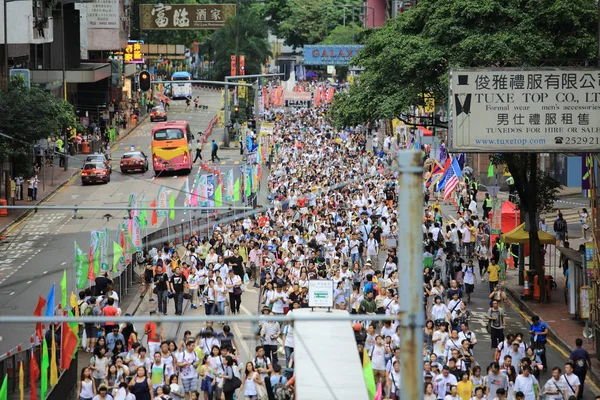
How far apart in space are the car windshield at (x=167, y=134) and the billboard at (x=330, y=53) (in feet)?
124

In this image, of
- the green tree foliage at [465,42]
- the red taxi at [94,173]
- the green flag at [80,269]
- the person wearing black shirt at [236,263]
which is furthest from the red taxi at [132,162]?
the green flag at [80,269]

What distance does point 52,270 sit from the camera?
114 ft

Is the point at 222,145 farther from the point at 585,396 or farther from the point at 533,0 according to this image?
the point at 585,396

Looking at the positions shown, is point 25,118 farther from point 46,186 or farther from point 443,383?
point 443,383

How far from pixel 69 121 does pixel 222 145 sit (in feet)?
80.6

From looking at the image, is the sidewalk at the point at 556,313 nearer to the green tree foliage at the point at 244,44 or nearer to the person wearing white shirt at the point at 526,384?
the person wearing white shirt at the point at 526,384

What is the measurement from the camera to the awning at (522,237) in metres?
32.4

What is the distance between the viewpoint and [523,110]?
25953 millimetres

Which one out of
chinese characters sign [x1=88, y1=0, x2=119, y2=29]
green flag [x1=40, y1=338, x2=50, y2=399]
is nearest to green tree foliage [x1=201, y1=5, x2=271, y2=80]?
chinese characters sign [x1=88, y1=0, x2=119, y2=29]

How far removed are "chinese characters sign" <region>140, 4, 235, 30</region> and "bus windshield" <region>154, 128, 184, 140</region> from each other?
37.7 metres

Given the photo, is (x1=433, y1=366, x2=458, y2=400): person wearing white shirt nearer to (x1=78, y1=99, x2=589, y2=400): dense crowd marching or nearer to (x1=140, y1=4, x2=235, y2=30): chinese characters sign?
(x1=78, y1=99, x2=589, y2=400): dense crowd marching

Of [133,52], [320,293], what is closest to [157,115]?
[133,52]

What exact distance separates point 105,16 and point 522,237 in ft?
177

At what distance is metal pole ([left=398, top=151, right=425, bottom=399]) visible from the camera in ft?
28.3
